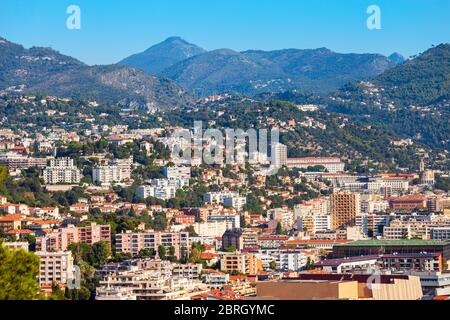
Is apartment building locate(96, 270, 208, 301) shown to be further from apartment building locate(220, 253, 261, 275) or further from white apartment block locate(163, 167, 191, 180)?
white apartment block locate(163, 167, 191, 180)

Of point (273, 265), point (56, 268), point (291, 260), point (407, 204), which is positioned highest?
point (407, 204)

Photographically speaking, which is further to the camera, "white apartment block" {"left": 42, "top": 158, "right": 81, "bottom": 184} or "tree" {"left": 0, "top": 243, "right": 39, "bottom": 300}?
"white apartment block" {"left": 42, "top": 158, "right": 81, "bottom": 184}


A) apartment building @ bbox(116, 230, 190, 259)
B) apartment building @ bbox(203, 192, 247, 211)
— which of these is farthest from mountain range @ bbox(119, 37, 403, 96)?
apartment building @ bbox(116, 230, 190, 259)

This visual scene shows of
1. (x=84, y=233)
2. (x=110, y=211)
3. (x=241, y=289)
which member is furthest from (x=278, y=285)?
(x=110, y=211)

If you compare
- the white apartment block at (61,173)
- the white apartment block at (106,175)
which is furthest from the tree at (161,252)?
the white apartment block at (106,175)

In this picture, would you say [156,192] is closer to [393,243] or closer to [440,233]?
[440,233]

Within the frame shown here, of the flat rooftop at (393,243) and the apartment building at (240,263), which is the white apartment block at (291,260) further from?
the flat rooftop at (393,243)

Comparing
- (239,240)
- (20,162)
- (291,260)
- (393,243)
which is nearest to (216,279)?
(291,260)
